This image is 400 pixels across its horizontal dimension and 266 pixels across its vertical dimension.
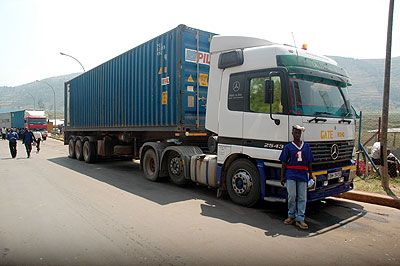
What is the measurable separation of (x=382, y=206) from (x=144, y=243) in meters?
4.87

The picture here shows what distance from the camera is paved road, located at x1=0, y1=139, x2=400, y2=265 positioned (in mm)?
3605

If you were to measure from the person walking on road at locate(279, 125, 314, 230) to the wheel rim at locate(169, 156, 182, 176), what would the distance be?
331 centimetres

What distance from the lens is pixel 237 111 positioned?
229 inches

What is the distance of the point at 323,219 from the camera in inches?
201

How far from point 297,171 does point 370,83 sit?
106048 mm

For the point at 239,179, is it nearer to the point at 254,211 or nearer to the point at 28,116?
the point at 254,211

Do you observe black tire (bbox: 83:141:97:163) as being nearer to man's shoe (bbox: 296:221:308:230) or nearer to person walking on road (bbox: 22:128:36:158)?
person walking on road (bbox: 22:128:36:158)

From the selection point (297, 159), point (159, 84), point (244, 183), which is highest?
point (159, 84)

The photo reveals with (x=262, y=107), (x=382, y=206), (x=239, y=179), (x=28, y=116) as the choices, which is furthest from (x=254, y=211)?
(x=28, y=116)

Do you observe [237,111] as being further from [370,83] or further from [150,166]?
[370,83]

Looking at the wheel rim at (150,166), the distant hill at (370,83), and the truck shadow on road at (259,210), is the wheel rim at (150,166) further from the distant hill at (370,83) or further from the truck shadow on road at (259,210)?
the distant hill at (370,83)

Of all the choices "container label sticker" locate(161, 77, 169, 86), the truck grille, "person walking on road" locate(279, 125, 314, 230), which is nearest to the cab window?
"person walking on road" locate(279, 125, 314, 230)

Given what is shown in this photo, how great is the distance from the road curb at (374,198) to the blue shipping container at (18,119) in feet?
133

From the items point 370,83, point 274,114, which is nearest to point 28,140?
point 274,114
